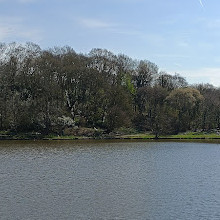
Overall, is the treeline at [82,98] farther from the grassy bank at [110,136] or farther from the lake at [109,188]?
the lake at [109,188]

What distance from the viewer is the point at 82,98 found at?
264 feet

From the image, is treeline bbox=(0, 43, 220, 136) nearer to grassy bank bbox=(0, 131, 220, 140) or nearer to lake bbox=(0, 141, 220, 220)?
grassy bank bbox=(0, 131, 220, 140)

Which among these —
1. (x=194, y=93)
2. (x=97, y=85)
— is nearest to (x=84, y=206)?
(x=97, y=85)

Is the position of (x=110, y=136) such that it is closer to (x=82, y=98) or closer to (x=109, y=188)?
(x=82, y=98)

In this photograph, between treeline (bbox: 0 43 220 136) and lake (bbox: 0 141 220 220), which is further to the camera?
treeline (bbox: 0 43 220 136)

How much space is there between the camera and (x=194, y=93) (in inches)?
3238

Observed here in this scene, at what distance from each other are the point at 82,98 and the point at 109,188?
57.0 meters

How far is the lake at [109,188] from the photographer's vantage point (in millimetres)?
18484

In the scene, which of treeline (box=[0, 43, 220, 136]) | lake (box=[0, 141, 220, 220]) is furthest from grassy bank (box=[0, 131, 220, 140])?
lake (box=[0, 141, 220, 220])

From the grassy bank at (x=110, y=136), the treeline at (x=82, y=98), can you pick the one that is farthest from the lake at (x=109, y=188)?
the treeline at (x=82, y=98)

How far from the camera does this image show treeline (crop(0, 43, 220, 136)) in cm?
7181

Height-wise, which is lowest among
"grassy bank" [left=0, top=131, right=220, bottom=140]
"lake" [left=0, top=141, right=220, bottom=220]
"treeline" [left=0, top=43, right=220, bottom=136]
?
"lake" [left=0, top=141, right=220, bottom=220]

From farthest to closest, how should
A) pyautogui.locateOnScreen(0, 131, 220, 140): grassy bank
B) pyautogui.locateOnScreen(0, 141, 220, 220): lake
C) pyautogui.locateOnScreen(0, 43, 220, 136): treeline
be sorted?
pyautogui.locateOnScreen(0, 43, 220, 136): treeline → pyautogui.locateOnScreen(0, 131, 220, 140): grassy bank → pyautogui.locateOnScreen(0, 141, 220, 220): lake

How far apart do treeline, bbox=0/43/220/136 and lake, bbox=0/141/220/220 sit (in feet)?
108
